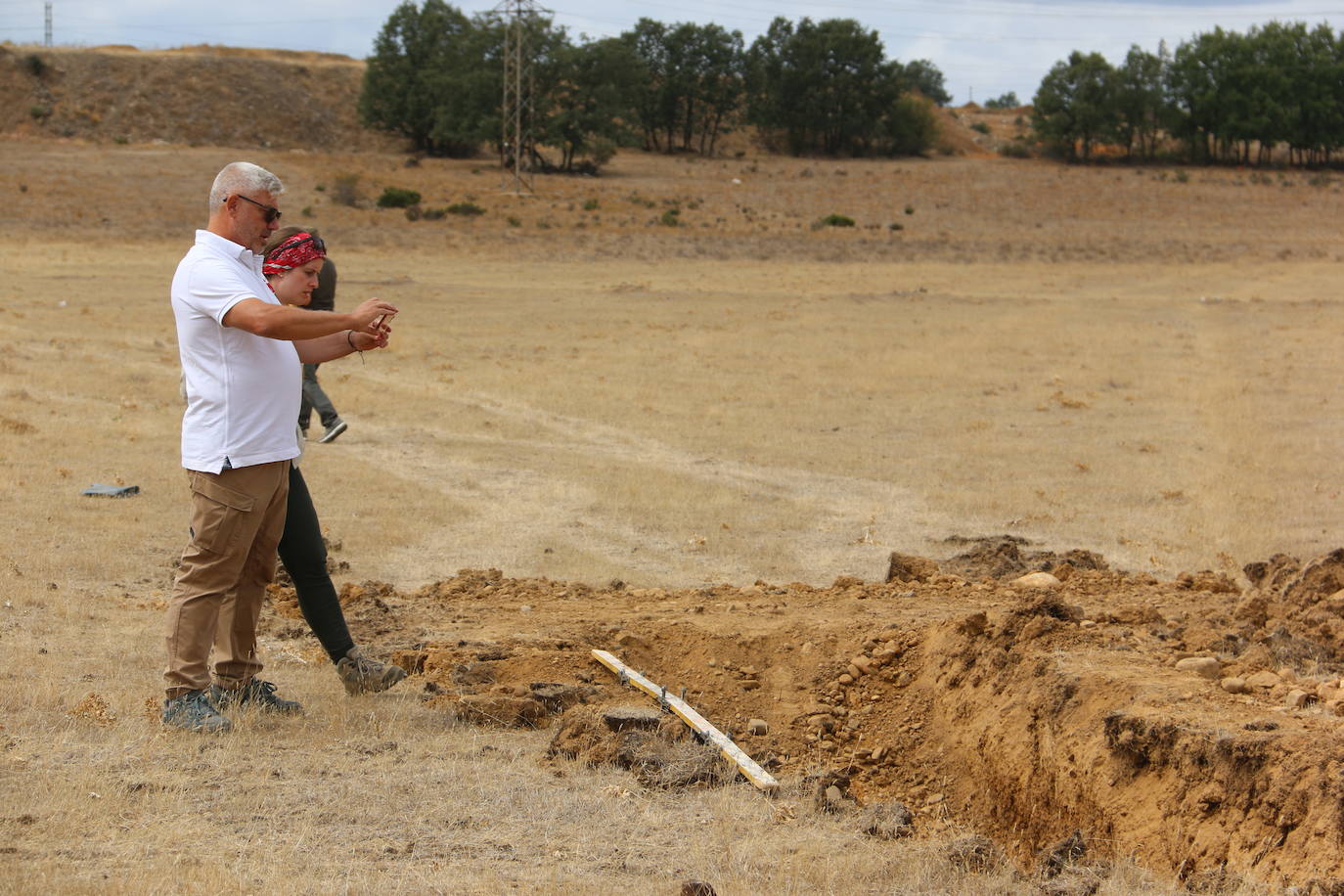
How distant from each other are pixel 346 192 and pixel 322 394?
3042 centimetres

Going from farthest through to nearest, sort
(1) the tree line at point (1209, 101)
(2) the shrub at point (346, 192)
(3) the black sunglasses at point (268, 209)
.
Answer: (1) the tree line at point (1209, 101) < (2) the shrub at point (346, 192) < (3) the black sunglasses at point (268, 209)

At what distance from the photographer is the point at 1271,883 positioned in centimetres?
356

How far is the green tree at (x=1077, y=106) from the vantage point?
72.2 meters

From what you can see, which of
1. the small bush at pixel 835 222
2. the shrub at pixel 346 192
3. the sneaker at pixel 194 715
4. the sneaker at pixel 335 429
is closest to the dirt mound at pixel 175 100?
the shrub at pixel 346 192

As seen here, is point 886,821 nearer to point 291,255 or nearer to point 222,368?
point 222,368

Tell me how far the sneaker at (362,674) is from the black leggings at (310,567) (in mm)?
42

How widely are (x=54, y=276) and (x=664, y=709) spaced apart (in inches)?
842

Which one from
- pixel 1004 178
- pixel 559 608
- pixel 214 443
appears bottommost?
pixel 559 608

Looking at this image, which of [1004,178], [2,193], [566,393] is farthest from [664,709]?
[1004,178]

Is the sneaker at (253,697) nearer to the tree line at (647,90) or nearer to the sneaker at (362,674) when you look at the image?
the sneaker at (362,674)

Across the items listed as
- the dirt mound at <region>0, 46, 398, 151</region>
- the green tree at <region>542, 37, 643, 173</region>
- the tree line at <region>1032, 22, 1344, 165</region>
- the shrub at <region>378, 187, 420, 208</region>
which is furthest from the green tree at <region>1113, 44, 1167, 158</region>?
the shrub at <region>378, 187, 420, 208</region>

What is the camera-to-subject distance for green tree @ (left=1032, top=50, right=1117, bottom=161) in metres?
72.2

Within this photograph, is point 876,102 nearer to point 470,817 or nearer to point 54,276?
point 54,276

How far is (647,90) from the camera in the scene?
7075 cm
